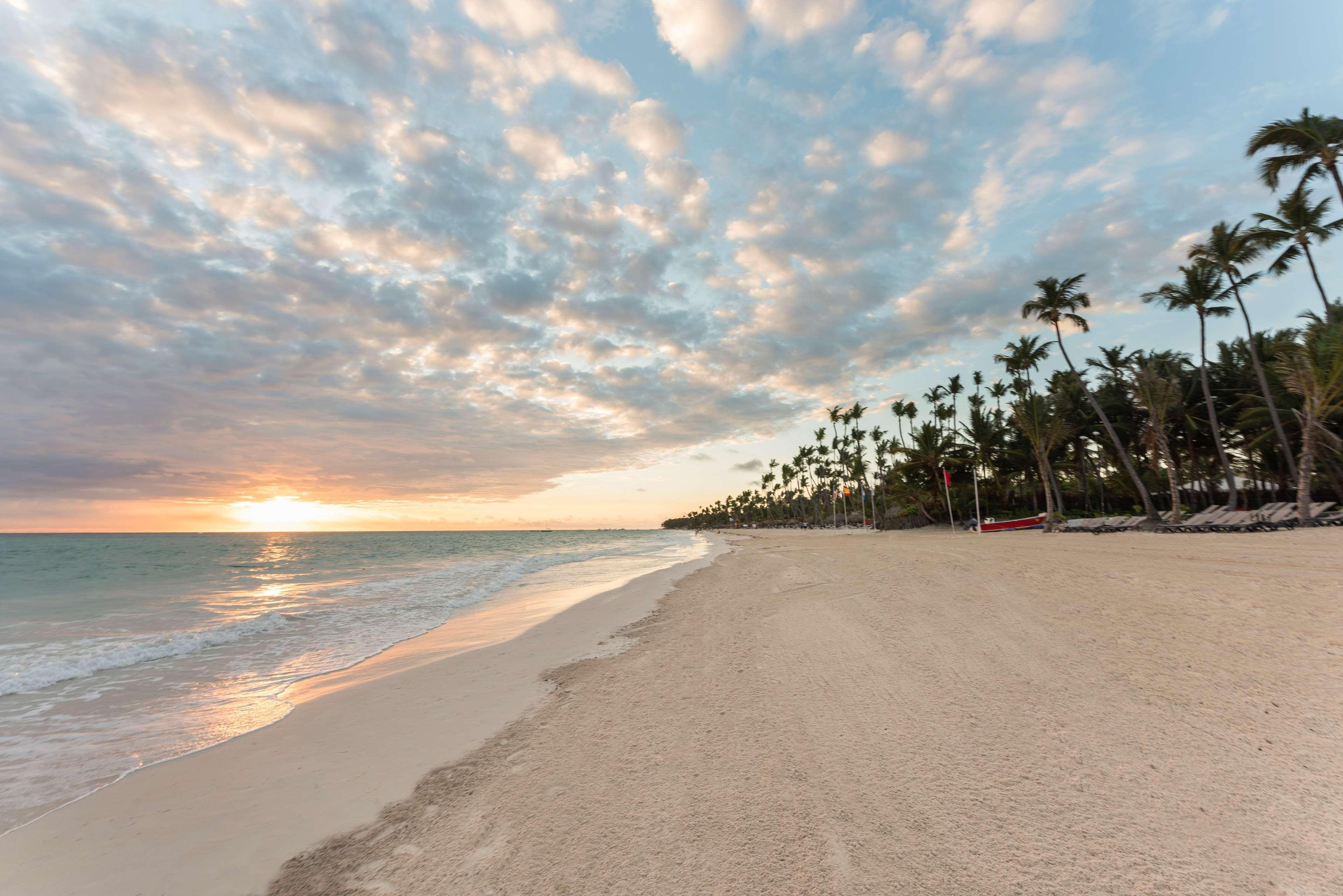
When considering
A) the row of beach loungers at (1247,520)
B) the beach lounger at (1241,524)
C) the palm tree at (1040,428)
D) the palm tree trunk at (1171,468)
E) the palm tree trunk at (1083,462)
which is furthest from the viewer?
the palm tree trunk at (1083,462)

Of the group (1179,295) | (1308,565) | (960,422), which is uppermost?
(1179,295)

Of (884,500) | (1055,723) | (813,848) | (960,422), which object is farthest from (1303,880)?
(884,500)

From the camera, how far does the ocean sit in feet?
18.2

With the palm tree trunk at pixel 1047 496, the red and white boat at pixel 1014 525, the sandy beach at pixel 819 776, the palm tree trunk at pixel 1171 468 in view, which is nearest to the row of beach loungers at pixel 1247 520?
the palm tree trunk at pixel 1171 468

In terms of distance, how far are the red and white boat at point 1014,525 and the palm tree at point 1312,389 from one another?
14839mm

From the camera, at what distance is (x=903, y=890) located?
2.57 metres

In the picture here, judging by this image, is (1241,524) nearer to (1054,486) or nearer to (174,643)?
(1054,486)

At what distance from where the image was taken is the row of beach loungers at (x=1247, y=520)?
2034cm

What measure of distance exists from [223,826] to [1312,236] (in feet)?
144

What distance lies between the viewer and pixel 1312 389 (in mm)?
20500

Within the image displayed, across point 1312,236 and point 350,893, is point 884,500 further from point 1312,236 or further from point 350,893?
point 350,893

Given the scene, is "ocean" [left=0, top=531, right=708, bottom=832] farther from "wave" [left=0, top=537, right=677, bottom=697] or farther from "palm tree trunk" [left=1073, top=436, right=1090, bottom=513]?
"palm tree trunk" [left=1073, top=436, right=1090, bottom=513]

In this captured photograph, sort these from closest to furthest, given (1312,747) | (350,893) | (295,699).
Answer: (350,893) < (1312,747) < (295,699)

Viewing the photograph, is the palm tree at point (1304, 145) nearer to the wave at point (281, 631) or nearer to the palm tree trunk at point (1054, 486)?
the palm tree trunk at point (1054, 486)
